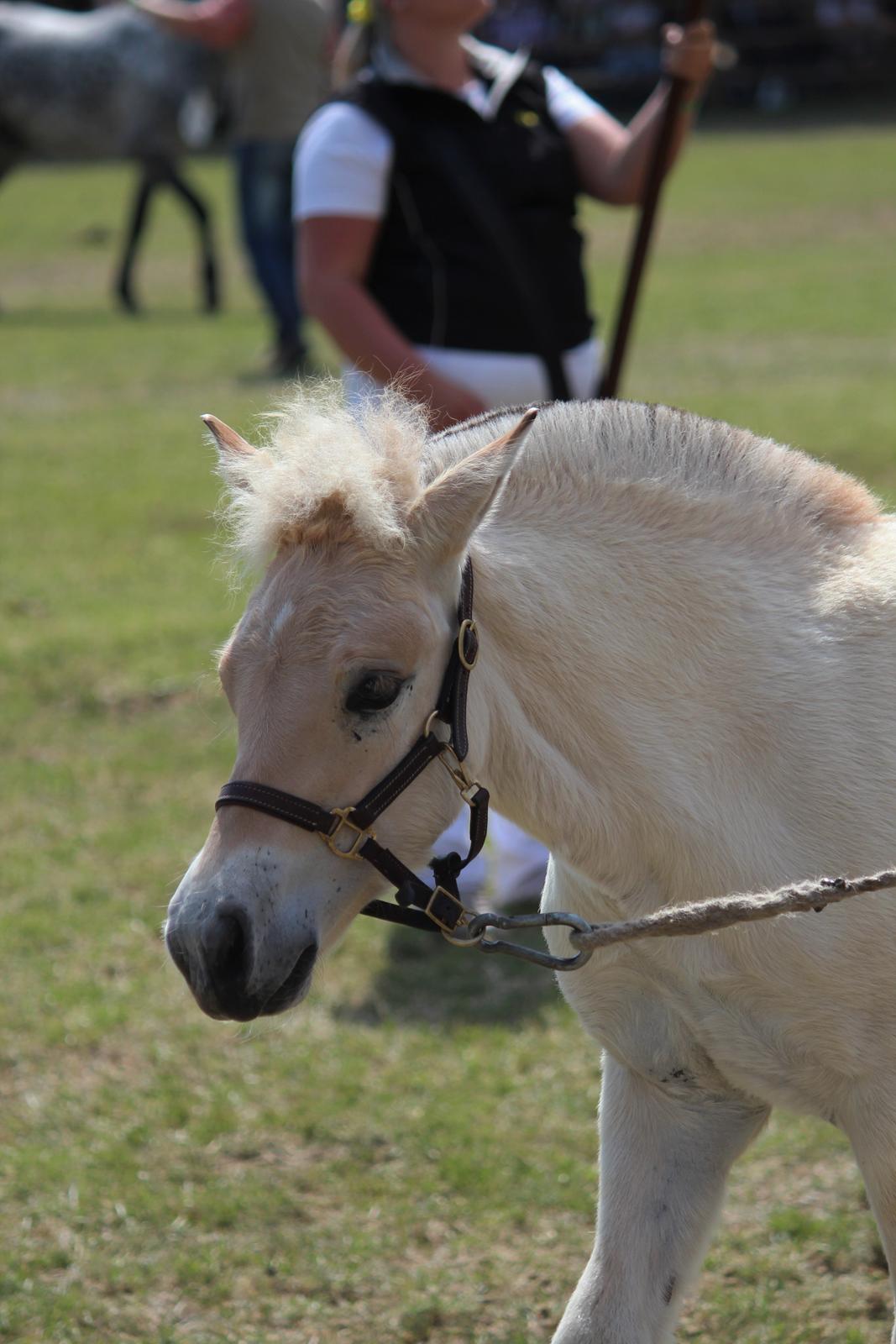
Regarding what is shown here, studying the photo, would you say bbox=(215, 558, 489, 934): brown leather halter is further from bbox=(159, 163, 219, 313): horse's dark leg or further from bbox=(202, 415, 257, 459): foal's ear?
bbox=(159, 163, 219, 313): horse's dark leg

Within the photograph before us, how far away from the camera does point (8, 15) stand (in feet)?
55.0

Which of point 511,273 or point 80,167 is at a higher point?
point 511,273

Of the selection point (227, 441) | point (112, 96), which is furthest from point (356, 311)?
point (112, 96)

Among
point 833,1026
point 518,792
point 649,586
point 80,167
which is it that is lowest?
point 80,167

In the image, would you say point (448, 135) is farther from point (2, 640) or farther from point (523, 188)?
point (2, 640)

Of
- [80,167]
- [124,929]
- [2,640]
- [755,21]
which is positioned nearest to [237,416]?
[2,640]

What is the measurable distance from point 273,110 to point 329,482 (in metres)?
9.14

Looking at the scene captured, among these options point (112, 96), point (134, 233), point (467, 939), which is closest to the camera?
point (467, 939)

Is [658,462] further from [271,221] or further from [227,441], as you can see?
[271,221]

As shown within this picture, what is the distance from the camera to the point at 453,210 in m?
3.98

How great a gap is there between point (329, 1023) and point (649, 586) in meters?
2.05

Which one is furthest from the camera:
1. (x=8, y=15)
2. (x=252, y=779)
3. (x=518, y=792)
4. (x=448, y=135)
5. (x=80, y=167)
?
(x=80, y=167)

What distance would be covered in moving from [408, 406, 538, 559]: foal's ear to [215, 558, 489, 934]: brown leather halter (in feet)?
0.36

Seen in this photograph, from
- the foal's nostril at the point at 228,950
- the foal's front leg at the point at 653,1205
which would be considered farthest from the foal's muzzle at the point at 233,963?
the foal's front leg at the point at 653,1205
